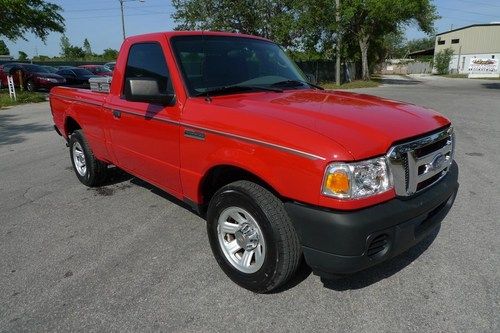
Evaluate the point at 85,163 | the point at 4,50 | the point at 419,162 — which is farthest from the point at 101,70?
the point at 4,50

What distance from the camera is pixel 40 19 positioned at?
69.4 feet

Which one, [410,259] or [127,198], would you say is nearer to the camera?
[410,259]

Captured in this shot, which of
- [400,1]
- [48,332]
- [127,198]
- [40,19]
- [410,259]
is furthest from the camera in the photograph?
[400,1]

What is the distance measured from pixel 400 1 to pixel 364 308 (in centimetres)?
2935

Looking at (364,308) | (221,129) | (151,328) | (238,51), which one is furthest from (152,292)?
(238,51)

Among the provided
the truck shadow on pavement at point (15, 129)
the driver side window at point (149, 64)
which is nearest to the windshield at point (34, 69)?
the truck shadow on pavement at point (15, 129)

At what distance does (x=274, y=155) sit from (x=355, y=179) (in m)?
0.53

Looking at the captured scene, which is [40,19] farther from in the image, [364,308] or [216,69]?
[364,308]

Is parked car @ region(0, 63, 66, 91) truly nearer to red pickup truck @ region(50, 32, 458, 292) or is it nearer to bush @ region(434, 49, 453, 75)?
red pickup truck @ region(50, 32, 458, 292)

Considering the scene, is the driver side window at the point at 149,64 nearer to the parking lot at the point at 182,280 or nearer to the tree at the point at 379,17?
the parking lot at the point at 182,280

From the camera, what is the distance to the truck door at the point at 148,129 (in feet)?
11.6

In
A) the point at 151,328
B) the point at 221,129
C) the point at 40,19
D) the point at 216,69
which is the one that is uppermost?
the point at 40,19

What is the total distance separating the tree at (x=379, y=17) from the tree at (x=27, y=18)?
709 inches

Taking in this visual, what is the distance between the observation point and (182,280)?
323 centimetres
